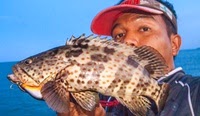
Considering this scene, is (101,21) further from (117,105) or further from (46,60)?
(46,60)

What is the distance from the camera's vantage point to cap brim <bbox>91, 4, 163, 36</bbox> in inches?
173

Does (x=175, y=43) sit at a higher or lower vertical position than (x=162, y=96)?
higher

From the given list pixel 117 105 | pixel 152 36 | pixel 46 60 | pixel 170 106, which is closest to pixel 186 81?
pixel 170 106

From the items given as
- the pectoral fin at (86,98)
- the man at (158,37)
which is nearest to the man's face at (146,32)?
the man at (158,37)

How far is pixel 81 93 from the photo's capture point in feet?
11.3

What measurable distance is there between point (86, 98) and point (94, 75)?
0.27 metres

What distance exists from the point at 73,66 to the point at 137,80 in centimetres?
65

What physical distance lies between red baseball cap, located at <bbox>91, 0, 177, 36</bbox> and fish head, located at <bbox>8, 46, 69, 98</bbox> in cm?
133

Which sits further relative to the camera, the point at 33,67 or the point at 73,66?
the point at 33,67

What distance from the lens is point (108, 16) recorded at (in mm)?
4887

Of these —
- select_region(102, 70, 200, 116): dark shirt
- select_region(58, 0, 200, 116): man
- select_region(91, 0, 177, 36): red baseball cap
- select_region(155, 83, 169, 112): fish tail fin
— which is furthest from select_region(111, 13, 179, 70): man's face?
select_region(155, 83, 169, 112): fish tail fin

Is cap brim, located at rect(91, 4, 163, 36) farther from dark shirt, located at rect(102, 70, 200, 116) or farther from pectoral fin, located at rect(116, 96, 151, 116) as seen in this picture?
pectoral fin, located at rect(116, 96, 151, 116)

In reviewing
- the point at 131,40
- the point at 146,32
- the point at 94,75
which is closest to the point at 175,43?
the point at 146,32

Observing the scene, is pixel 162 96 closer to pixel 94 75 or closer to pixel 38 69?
pixel 94 75
